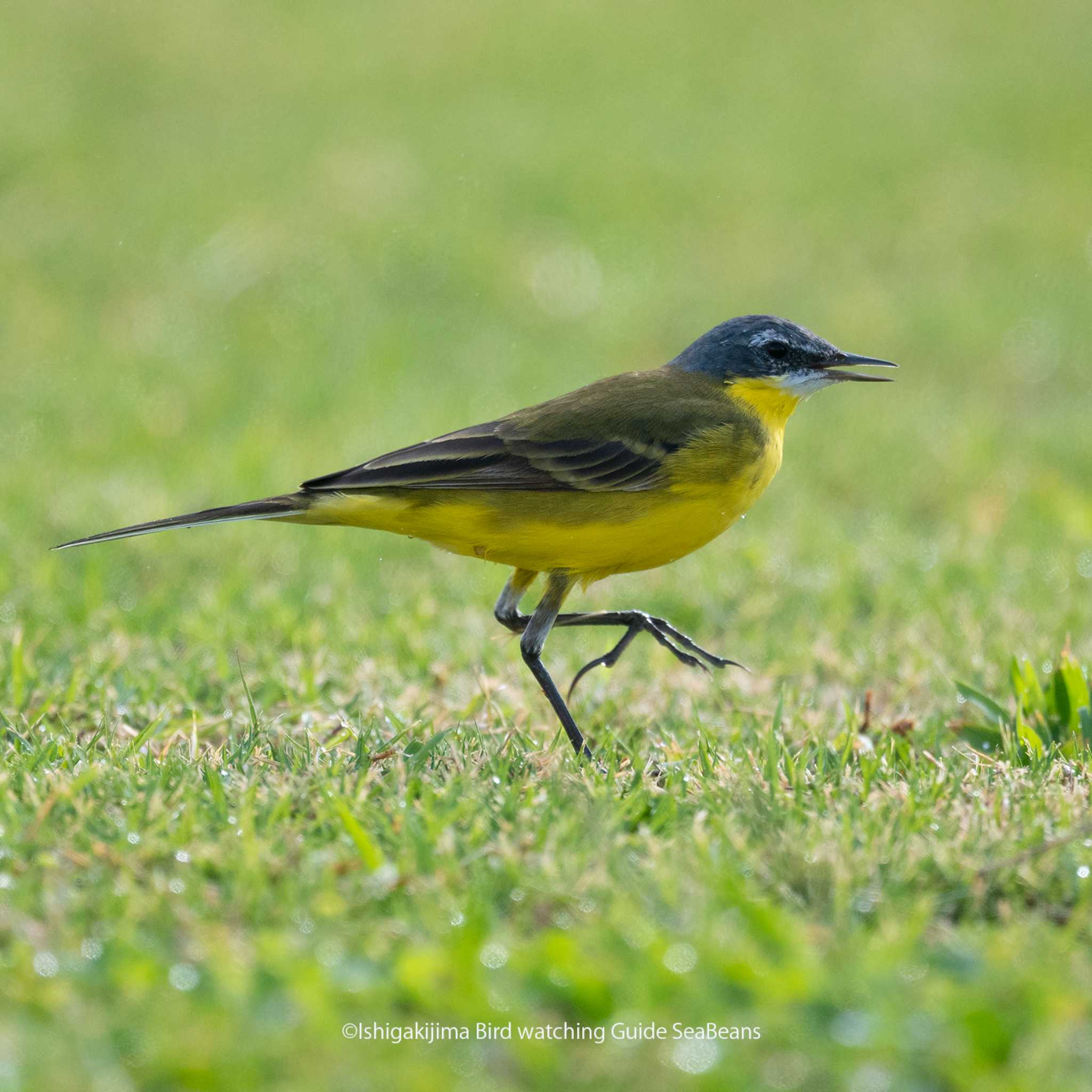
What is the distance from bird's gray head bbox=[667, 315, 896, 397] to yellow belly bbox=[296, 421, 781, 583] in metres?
0.59

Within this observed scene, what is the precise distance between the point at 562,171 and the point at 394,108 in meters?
3.18

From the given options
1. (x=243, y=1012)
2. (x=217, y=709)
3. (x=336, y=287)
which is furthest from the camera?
(x=336, y=287)

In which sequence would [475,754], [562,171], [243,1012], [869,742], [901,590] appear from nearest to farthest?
1. [243,1012]
2. [475,754]
3. [869,742]
4. [901,590]
5. [562,171]

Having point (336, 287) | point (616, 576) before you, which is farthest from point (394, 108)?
point (616, 576)

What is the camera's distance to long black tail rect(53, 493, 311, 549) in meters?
4.40

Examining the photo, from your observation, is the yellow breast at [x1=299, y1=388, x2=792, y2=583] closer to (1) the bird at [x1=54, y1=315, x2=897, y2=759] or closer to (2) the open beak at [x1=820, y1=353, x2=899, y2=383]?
(1) the bird at [x1=54, y1=315, x2=897, y2=759]

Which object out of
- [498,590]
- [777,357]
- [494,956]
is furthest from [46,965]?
[498,590]

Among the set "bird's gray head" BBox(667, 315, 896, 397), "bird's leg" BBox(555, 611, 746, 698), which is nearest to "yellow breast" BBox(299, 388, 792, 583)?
"bird's leg" BBox(555, 611, 746, 698)

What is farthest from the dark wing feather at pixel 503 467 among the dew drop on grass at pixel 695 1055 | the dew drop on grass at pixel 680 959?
the dew drop on grass at pixel 695 1055

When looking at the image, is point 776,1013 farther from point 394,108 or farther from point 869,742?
point 394,108

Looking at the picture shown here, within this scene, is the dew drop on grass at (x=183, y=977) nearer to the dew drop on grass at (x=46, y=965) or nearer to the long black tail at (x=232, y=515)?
the dew drop on grass at (x=46, y=965)

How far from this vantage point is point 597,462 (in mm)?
4793

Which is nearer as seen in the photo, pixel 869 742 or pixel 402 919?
pixel 402 919

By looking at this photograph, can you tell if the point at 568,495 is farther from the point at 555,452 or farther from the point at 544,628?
the point at 544,628
